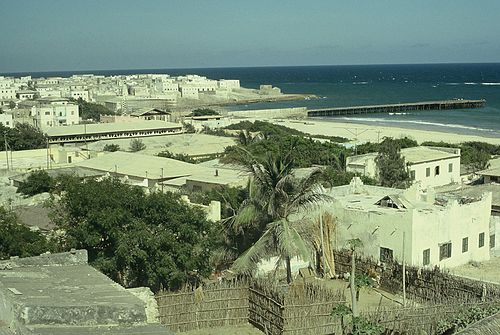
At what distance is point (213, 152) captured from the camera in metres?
47.6

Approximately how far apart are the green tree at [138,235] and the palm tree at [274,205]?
4.05 ft

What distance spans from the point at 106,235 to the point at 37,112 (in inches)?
2725

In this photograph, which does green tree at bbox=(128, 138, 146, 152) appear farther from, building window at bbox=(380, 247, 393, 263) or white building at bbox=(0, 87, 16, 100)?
white building at bbox=(0, 87, 16, 100)

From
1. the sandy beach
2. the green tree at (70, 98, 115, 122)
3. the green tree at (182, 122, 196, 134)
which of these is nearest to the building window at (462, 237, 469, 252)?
the sandy beach

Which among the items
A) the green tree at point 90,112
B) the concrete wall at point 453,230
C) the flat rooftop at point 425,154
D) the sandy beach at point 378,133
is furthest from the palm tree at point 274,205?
the green tree at point 90,112

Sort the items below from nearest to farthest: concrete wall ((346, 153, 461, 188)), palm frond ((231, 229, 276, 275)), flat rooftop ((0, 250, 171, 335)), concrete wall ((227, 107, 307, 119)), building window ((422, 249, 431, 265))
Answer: flat rooftop ((0, 250, 171, 335)) < palm frond ((231, 229, 276, 275)) < building window ((422, 249, 431, 265)) < concrete wall ((346, 153, 461, 188)) < concrete wall ((227, 107, 307, 119))

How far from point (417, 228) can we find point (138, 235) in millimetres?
8296

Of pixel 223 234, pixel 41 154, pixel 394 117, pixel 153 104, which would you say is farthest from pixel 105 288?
pixel 153 104

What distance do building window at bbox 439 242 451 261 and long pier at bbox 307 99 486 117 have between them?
301 ft

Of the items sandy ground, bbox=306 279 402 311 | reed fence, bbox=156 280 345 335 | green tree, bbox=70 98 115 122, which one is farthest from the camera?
green tree, bbox=70 98 115 122

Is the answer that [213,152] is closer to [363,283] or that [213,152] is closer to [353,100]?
[363,283]

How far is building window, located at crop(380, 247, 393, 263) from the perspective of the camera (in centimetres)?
1995

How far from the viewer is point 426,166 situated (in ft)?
120

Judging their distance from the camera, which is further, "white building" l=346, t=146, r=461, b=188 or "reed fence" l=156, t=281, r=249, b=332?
"white building" l=346, t=146, r=461, b=188
